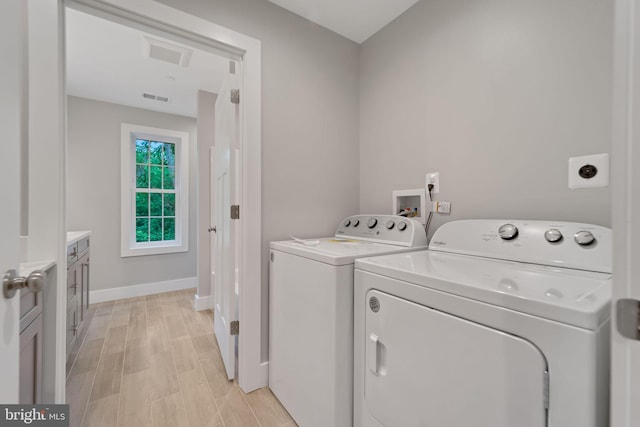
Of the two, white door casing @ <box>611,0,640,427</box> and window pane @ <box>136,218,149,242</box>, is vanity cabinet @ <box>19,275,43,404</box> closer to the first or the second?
white door casing @ <box>611,0,640,427</box>

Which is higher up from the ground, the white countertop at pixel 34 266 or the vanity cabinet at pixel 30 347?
the white countertop at pixel 34 266

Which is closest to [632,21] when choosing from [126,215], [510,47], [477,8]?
[510,47]

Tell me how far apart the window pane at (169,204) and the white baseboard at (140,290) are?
97 centimetres

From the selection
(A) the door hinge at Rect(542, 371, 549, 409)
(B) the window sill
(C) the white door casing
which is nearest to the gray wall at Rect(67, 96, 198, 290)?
(B) the window sill

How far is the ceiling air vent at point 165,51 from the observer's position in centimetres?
210

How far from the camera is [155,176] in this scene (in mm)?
3740

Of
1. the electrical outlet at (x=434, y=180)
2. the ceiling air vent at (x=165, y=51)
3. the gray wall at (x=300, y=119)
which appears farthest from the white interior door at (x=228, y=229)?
the electrical outlet at (x=434, y=180)

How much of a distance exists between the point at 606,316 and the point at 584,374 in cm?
13

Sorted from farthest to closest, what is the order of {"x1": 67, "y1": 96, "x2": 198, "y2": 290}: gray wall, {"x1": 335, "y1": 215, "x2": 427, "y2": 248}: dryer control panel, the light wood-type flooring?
{"x1": 67, "y1": 96, "x2": 198, "y2": 290}: gray wall → {"x1": 335, "y1": 215, "x2": 427, "y2": 248}: dryer control panel → the light wood-type flooring

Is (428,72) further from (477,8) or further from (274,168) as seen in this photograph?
(274,168)

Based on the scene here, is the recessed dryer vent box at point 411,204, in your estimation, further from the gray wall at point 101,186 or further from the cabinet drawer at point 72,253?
the gray wall at point 101,186

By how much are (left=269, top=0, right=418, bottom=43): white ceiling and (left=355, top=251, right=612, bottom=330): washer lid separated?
1.67m

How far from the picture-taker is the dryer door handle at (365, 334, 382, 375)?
0.99 m

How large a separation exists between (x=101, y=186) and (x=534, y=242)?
4.16 m
